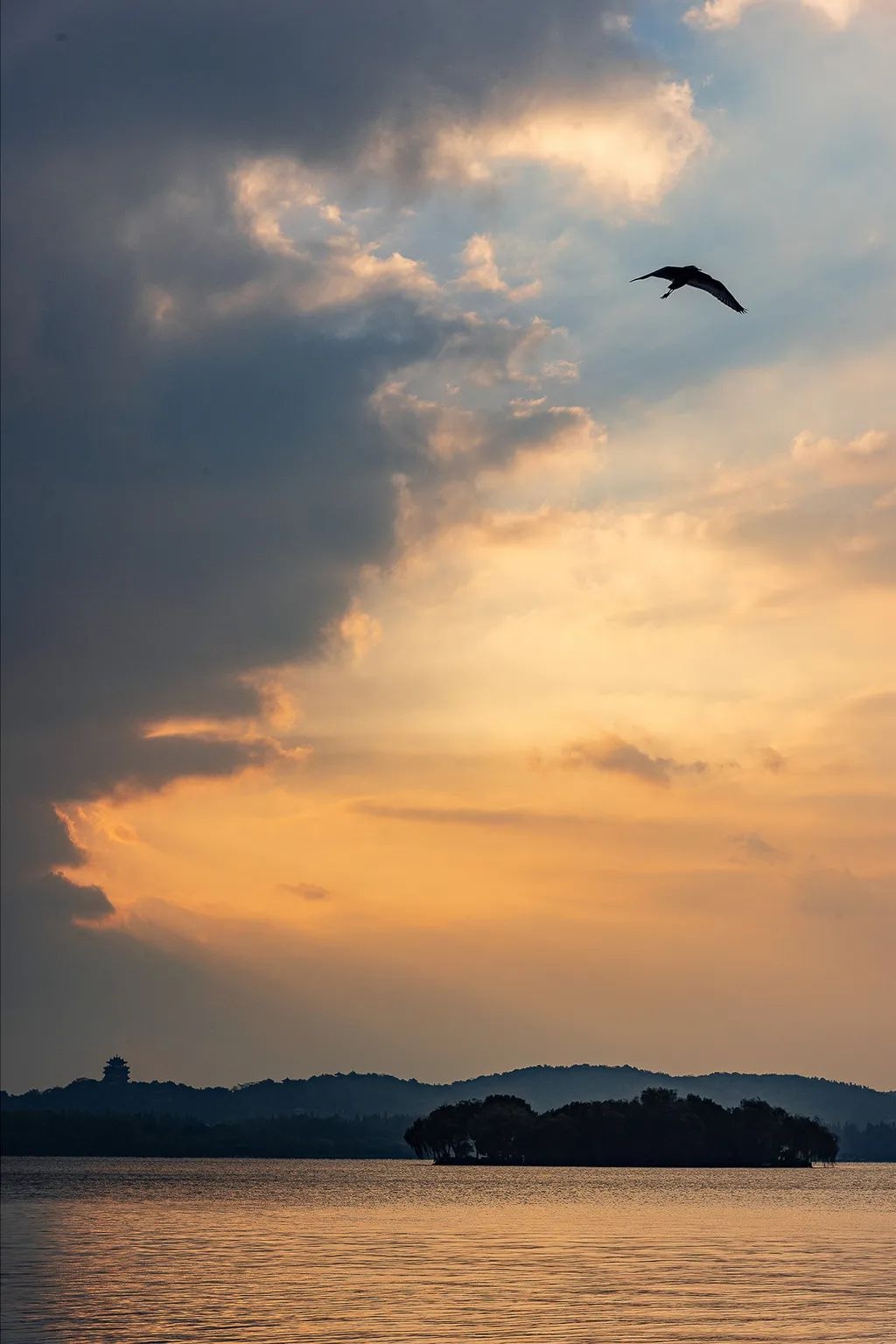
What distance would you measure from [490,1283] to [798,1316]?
19912 millimetres

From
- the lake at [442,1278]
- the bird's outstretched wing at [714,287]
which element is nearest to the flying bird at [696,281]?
the bird's outstretched wing at [714,287]

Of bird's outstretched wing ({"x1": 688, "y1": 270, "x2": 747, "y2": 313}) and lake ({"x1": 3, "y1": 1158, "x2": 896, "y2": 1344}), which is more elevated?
bird's outstretched wing ({"x1": 688, "y1": 270, "x2": 747, "y2": 313})

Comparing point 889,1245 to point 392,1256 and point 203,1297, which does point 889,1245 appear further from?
point 203,1297

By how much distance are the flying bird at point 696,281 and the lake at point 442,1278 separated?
136ft

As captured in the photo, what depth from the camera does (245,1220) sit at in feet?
485

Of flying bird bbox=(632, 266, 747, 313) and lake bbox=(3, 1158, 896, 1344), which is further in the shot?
lake bbox=(3, 1158, 896, 1344)

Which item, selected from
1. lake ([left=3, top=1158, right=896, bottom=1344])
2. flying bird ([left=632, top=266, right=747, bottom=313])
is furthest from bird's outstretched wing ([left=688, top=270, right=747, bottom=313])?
lake ([left=3, top=1158, right=896, bottom=1344])

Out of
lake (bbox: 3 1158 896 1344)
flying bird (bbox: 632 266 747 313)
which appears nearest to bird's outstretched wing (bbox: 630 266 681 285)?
flying bird (bbox: 632 266 747 313)

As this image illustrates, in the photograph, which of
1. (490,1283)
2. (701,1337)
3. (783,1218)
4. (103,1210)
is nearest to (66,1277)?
(490,1283)

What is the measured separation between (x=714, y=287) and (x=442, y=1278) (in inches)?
2489

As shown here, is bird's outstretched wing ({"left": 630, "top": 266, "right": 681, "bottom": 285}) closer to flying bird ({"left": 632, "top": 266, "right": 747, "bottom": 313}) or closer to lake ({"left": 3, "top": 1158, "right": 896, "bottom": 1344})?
flying bird ({"left": 632, "top": 266, "right": 747, "bottom": 313})

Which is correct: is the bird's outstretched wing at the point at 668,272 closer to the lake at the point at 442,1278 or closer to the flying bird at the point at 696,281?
the flying bird at the point at 696,281

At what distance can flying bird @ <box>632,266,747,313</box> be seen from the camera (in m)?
44.5

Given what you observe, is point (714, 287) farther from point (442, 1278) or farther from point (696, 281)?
point (442, 1278)
